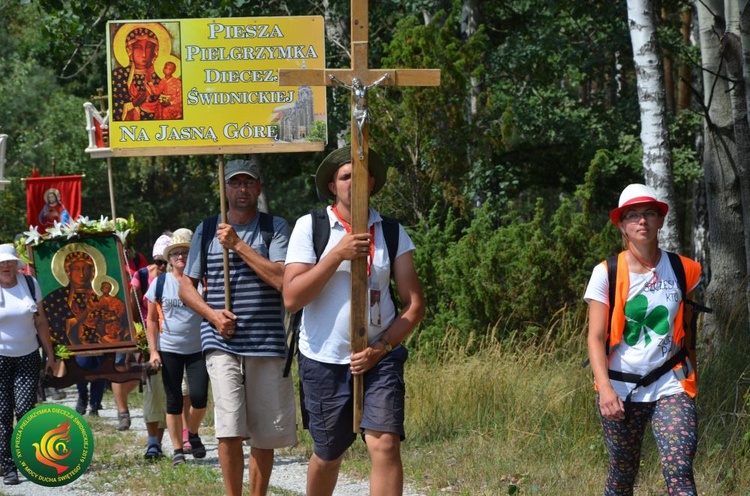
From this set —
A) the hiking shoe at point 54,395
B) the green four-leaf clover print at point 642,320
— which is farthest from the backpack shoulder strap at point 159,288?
the hiking shoe at point 54,395

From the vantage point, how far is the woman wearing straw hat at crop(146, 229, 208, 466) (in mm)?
9180

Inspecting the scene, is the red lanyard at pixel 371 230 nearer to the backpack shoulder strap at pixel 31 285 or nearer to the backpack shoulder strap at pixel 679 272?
the backpack shoulder strap at pixel 679 272

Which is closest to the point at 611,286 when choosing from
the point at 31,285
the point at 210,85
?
the point at 210,85

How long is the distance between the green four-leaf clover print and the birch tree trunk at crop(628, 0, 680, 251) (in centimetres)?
410

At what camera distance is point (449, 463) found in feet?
27.5

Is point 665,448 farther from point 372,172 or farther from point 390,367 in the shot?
point 372,172

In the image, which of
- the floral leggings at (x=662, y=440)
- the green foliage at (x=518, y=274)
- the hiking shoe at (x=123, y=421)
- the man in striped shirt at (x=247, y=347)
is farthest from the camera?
the hiking shoe at (x=123, y=421)

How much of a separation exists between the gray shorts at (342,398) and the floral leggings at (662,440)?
989mm

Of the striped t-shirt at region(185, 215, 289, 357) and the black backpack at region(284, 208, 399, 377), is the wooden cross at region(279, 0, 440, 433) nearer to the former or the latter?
the black backpack at region(284, 208, 399, 377)

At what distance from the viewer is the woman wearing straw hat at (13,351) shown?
9078 millimetres

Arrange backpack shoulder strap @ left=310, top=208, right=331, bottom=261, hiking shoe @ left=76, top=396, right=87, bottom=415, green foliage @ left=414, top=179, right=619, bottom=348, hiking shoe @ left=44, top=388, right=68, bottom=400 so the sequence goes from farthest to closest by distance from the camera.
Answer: hiking shoe @ left=44, top=388, right=68, bottom=400 < hiking shoe @ left=76, top=396, right=87, bottom=415 < green foliage @ left=414, top=179, right=619, bottom=348 < backpack shoulder strap @ left=310, top=208, right=331, bottom=261

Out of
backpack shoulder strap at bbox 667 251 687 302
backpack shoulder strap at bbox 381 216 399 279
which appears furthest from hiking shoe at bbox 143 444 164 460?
backpack shoulder strap at bbox 667 251 687 302

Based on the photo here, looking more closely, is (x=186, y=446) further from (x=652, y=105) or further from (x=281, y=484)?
(x=652, y=105)

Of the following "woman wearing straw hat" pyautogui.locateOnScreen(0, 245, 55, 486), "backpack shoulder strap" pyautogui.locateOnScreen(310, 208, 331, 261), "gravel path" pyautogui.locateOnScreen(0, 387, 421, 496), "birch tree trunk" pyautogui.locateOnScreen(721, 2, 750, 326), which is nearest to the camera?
"backpack shoulder strap" pyautogui.locateOnScreen(310, 208, 331, 261)
